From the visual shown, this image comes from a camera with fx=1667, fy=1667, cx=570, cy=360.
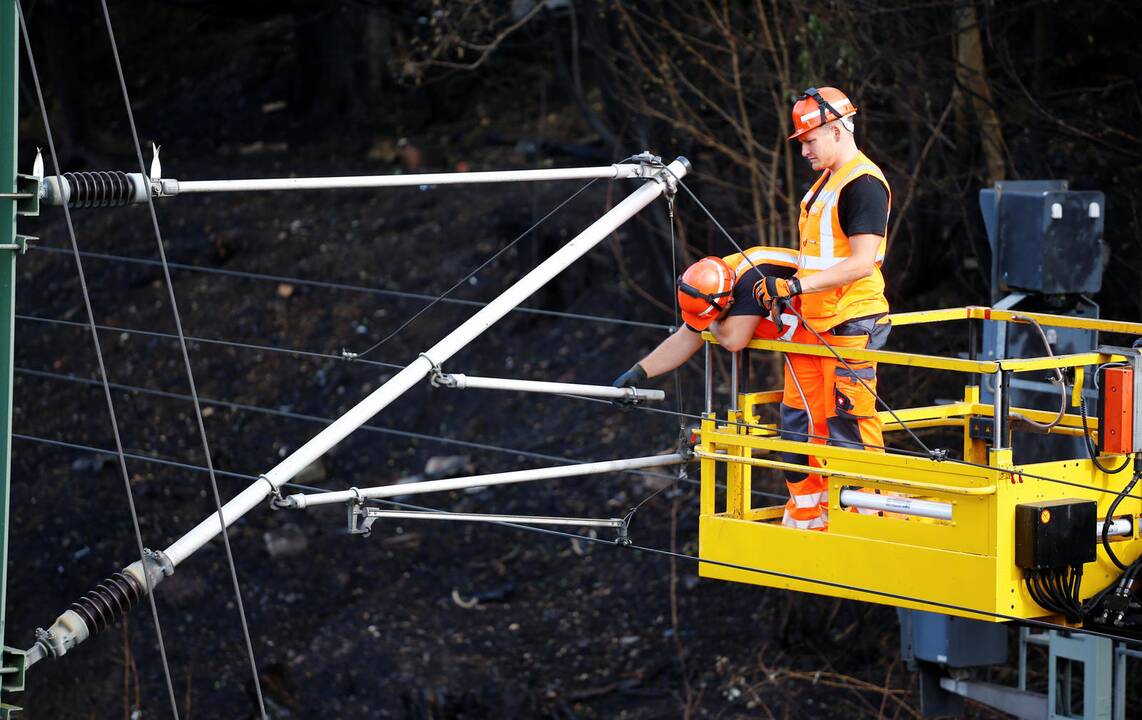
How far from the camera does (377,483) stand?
20.0 metres

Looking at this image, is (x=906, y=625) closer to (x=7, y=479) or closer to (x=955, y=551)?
(x=955, y=551)

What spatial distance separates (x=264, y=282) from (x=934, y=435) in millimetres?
11600

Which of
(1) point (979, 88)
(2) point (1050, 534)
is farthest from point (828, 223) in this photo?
(1) point (979, 88)

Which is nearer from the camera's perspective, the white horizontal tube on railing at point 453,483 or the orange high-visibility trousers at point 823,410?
the white horizontal tube on railing at point 453,483

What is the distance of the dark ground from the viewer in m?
16.2

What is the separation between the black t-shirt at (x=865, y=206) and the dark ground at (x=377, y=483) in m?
7.02

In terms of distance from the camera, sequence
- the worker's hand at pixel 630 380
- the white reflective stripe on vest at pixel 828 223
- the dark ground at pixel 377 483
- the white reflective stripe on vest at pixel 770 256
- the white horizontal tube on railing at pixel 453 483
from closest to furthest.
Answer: the white horizontal tube on railing at pixel 453 483
the white reflective stripe on vest at pixel 828 223
the white reflective stripe on vest at pixel 770 256
the worker's hand at pixel 630 380
the dark ground at pixel 377 483

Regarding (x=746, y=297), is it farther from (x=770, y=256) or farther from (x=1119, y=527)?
(x=1119, y=527)

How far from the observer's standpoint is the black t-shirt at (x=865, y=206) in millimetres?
7746

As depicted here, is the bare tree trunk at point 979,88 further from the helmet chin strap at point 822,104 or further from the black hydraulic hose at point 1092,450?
the helmet chin strap at point 822,104

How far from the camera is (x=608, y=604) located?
17125 mm

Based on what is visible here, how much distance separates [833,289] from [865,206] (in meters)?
0.49

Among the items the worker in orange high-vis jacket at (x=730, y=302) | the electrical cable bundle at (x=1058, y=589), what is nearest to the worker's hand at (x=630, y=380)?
the worker in orange high-vis jacket at (x=730, y=302)

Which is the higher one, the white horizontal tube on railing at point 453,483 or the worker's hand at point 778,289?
the worker's hand at point 778,289
